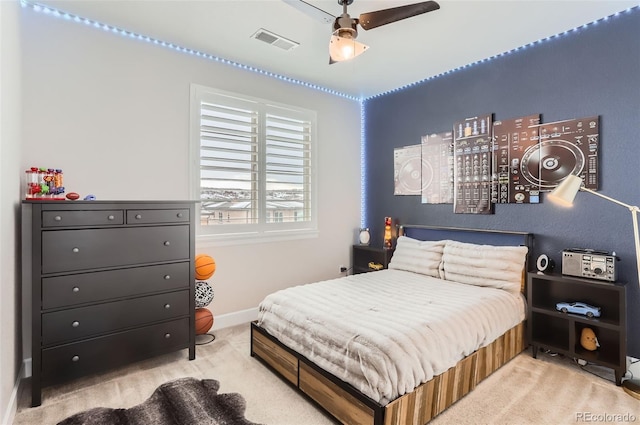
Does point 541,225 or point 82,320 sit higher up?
point 541,225

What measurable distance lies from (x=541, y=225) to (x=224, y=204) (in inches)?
126

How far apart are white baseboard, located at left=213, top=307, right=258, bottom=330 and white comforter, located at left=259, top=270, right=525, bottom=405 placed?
104cm

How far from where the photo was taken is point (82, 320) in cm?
231

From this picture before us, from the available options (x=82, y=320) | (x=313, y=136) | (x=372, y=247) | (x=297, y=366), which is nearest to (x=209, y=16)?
(x=313, y=136)

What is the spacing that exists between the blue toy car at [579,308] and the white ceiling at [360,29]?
7.80 ft

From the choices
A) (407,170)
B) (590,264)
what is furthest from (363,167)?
(590,264)

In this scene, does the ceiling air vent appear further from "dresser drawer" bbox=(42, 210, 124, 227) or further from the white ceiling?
"dresser drawer" bbox=(42, 210, 124, 227)

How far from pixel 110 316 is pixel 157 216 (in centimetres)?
81

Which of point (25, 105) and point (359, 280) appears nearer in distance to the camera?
point (25, 105)

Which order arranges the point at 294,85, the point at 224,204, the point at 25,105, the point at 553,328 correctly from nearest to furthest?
the point at 25,105, the point at 553,328, the point at 224,204, the point at 294,85

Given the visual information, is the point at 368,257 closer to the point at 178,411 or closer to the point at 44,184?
the point at 178,411

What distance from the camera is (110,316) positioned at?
2.42m

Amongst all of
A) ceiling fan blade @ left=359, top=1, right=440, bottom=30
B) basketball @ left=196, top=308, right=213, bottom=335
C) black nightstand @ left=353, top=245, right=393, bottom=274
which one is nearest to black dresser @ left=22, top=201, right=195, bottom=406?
basketball @ left=196, top=308, right=213, bottom=335

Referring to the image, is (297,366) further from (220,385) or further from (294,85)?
(294,85)
